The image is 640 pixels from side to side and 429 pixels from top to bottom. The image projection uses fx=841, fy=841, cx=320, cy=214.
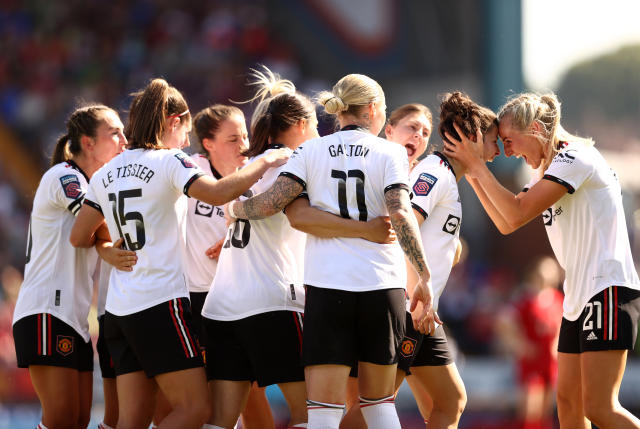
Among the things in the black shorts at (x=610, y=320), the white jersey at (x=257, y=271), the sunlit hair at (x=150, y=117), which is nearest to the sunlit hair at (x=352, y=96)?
the white jersey at (x=257, y=271)

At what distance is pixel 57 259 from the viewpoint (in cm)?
554

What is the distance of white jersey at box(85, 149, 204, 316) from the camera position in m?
4.87

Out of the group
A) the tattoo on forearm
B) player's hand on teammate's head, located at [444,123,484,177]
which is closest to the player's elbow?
the tattoo on forearm

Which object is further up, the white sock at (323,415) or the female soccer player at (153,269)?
the female soccer player at (153,269)

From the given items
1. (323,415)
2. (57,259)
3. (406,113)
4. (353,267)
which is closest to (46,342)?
(57,259)

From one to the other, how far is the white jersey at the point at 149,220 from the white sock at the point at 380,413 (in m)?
1.25

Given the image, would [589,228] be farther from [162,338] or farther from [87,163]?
[87,163]

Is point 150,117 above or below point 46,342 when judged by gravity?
above

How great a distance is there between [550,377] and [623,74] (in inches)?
354

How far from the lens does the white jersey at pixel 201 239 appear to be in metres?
5.85

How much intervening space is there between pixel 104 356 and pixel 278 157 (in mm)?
1804

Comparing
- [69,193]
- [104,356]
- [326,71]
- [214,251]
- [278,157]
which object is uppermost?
[326,71]

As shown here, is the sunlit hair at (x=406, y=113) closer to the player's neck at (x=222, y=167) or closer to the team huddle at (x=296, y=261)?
the team huddle at (x=296, y=261)

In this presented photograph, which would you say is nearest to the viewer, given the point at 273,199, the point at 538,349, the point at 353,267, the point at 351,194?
the point at 353,267
